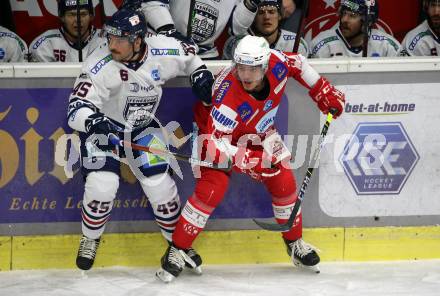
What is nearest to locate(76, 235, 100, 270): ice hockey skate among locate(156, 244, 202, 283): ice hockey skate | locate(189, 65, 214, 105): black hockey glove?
locate(156, 244, 202, 283): ice hockey skate

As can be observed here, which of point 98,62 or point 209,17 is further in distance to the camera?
point 209,17

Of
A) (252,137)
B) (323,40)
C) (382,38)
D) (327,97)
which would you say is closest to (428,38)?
(382,38)

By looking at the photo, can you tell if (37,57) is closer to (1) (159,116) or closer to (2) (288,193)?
(1) (159,116)

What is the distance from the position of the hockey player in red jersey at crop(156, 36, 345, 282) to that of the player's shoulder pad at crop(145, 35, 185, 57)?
27 centimetres

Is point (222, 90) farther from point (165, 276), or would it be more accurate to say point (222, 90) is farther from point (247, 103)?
point (165, 276)

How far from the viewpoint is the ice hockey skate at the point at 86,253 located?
5.72 meters

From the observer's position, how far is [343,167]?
5996 millimetres

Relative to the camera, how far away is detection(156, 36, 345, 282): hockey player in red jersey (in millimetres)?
5547

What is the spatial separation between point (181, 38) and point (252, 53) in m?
0.61

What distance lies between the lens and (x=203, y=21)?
6316 mm

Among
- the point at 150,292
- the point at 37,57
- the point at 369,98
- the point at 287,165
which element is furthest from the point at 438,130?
the point at 37,57

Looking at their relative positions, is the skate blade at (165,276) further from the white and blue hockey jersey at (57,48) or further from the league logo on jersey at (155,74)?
the white and blue hockey jersey at (57,48)

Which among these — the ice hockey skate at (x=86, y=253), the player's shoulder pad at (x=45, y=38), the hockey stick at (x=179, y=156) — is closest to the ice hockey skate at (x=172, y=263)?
the ice hockey skate at (x=86, y=253)

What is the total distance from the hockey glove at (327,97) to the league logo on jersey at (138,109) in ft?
2.55
